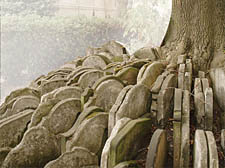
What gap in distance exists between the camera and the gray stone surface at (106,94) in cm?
328

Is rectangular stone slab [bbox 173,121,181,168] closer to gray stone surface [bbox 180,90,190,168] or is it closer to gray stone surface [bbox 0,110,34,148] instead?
gray stone surface [bbox 180,90,190,168]

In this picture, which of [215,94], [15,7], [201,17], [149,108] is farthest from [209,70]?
[15,7]

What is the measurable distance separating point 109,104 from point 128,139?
1.09 m

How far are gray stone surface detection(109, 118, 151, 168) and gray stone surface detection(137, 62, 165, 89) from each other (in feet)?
3.10

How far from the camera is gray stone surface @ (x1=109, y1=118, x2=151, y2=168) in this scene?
7.19ft

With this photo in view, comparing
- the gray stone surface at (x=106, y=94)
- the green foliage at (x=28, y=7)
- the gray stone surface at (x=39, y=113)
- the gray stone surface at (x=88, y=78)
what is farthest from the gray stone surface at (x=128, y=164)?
the green foliage at (x=28, y=7)

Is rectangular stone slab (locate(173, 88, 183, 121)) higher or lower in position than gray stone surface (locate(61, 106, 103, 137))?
higher

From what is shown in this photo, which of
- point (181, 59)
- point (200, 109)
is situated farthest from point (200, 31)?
point (200, 109)

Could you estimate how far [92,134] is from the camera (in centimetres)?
292

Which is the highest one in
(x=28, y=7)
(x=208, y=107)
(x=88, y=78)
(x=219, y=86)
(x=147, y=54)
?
(x=28, y=7)

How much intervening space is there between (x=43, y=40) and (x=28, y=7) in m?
0.96

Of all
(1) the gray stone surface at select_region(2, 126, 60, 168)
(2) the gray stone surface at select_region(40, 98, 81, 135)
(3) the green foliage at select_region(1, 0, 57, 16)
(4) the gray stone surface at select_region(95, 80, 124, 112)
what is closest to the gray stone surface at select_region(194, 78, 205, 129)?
(4) the gray stone surface at select_region(95, 80, 124, 112)

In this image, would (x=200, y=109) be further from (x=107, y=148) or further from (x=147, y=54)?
(x=147, y=54)

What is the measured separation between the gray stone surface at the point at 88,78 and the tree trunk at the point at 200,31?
1232mm
